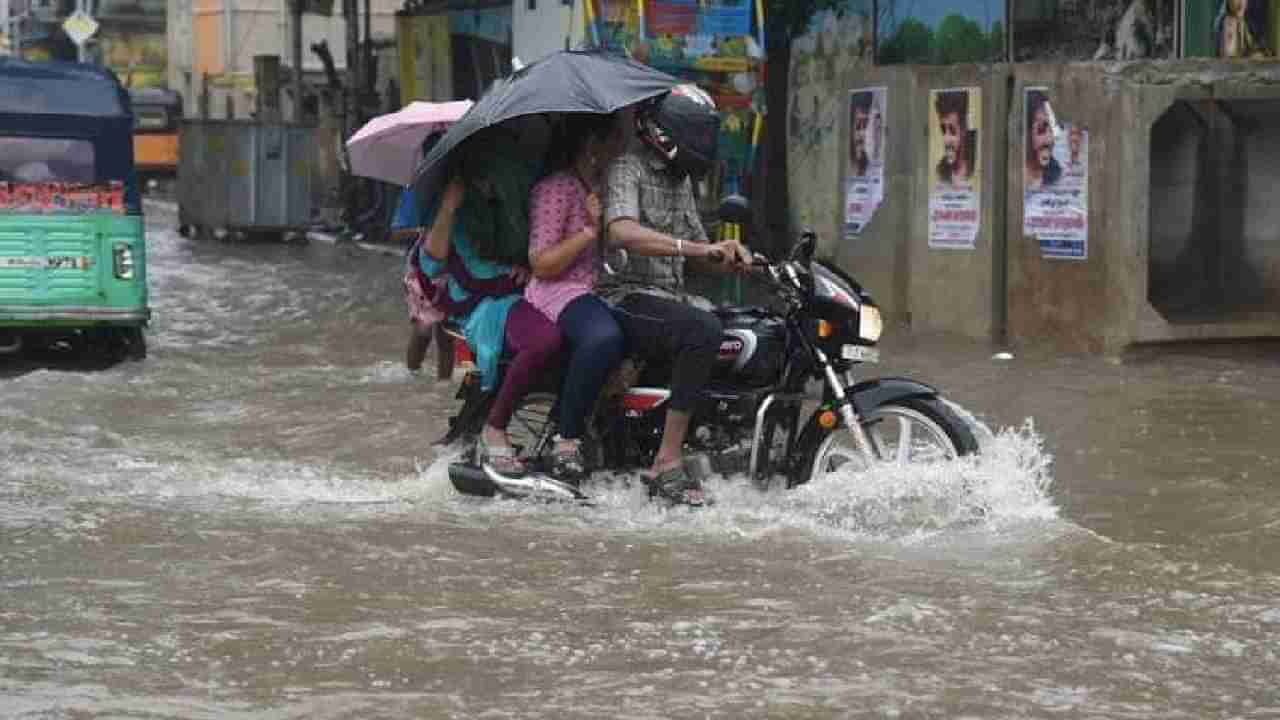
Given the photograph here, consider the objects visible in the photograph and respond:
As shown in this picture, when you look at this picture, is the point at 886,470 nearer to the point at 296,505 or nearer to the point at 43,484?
the point at 296,505

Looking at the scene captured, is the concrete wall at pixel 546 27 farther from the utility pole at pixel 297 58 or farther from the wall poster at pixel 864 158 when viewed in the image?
the utility pole at pixel 297 58

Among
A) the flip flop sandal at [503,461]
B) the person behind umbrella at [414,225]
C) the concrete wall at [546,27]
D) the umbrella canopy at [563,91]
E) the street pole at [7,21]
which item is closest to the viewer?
the umbrella canopy at [563,91]

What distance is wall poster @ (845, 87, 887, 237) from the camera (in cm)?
1652

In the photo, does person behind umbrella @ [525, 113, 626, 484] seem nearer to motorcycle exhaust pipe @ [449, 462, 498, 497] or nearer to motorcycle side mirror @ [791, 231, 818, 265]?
motorcycle exhaust pipe @ [449, 462, 498, 497]

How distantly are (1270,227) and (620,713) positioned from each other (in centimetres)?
1086

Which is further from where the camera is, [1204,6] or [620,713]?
[1204,6]

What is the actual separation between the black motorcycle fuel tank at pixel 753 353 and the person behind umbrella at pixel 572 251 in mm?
388

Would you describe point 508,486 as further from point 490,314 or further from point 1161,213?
point 1161,213

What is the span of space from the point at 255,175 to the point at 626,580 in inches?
938

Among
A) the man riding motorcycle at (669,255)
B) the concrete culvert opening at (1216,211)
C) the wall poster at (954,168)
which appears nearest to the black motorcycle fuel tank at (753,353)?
the man riding motorcycle at (669,255)

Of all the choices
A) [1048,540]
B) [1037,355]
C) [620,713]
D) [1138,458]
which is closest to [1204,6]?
[1037,355]

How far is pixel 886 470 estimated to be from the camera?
815 cm

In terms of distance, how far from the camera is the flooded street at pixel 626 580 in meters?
6.05

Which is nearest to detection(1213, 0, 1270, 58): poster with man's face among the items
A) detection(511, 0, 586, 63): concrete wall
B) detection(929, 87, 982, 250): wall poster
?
detection(929, 87, 982, 250): wall poster
